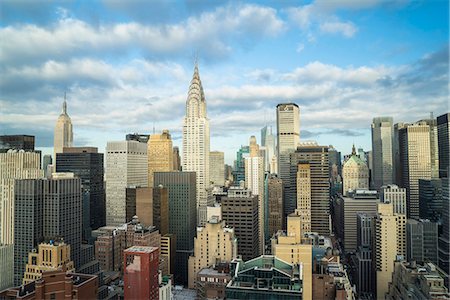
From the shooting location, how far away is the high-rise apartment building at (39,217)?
2062 centimetres

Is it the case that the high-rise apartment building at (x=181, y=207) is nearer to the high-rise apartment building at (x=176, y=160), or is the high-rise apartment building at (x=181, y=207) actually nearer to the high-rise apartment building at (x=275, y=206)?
the high-rise apartment building at (x=275, y=206)

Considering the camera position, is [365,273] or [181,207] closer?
[365,273]

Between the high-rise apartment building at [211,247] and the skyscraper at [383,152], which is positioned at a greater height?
the skyscraper at [383,152]

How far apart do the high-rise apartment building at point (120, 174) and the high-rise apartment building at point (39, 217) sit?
55.6 ft

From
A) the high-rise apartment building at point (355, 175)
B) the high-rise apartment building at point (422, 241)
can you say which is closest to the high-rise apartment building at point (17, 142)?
the high-rise apartment building at point (422, 241)

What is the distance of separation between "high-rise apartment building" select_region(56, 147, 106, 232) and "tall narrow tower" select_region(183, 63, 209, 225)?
374 inches

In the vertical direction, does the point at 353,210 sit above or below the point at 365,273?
above

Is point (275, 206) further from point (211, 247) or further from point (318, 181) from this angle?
point (211, 247)

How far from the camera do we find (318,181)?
129 feet

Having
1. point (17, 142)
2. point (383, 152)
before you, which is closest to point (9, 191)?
point (17, 142)

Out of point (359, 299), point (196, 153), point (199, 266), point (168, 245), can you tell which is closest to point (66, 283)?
point (199, 266)

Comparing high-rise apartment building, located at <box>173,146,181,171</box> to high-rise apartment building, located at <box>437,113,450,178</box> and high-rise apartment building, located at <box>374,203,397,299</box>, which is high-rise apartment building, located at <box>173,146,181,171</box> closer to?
high-rise apartment building, located at <box>374,203,397,299</box>

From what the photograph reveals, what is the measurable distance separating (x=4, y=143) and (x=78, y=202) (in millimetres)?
11891

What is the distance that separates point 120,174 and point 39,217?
65.1ft
